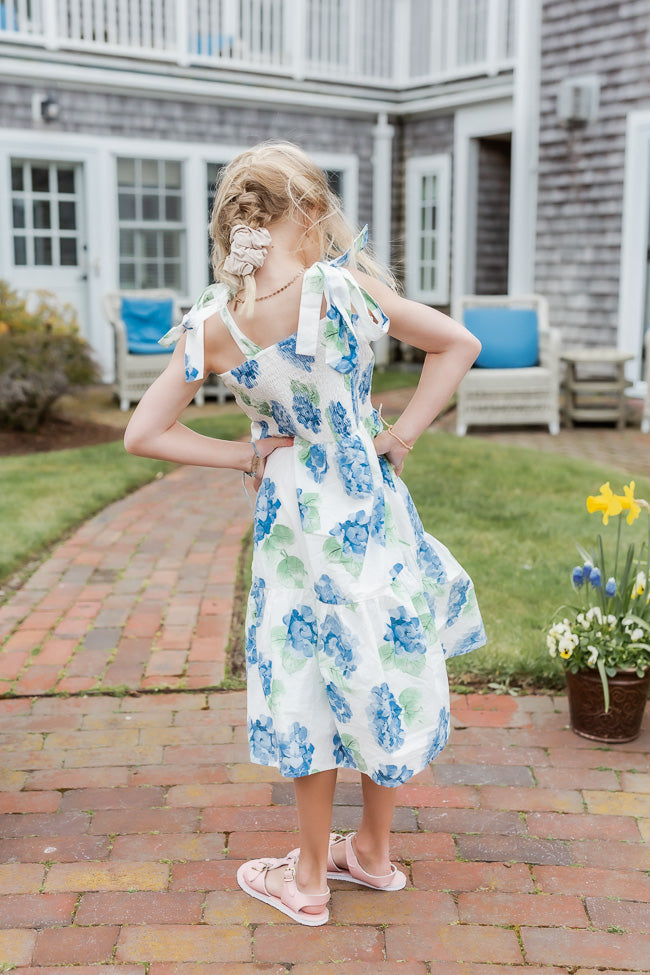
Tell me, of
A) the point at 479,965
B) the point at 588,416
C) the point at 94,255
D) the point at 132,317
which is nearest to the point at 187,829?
the point at 479,965

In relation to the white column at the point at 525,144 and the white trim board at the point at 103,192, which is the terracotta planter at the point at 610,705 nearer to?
the white column at the point at 525,144

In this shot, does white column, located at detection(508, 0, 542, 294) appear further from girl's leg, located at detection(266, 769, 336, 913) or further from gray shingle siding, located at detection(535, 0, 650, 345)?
girl's leg, located at detection(266, 769, 336, 913)

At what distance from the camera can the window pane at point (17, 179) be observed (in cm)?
976

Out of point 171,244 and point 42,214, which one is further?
point 171,244

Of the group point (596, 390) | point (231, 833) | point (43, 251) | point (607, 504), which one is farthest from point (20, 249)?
point (231, 833)

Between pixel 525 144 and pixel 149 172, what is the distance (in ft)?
12.0

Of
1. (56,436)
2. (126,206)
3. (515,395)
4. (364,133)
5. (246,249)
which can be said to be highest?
(364,133)

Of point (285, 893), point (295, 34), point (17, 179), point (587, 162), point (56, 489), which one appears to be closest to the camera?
point (285, 893)

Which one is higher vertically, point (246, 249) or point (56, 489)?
point (246, 249)

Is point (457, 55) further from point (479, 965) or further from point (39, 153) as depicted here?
point (479, 965)

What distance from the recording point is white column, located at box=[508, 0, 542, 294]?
9062 mm

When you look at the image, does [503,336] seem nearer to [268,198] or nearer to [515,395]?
[515,395]

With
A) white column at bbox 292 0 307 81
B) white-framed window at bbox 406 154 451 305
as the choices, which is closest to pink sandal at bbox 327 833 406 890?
white-framed window at bbox 406 154 451 305

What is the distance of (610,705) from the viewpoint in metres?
2.75
